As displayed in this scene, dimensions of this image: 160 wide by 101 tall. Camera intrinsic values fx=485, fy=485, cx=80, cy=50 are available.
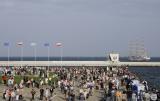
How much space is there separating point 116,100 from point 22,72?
2972cm

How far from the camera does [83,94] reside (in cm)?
4000

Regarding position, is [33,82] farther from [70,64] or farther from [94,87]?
[70,64]

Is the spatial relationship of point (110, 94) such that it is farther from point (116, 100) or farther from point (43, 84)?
point (43, 84)

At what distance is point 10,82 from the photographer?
156 ft

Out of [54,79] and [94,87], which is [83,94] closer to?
[94,87]

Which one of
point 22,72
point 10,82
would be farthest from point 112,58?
point 10,82

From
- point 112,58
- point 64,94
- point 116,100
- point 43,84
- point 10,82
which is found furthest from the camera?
point 112,58

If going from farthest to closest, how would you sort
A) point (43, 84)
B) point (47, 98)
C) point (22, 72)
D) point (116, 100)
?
point (22, 72), point (43, 84), point (47, 98), point (116, 100)

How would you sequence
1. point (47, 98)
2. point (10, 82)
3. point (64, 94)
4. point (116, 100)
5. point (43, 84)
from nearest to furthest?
1. point (116, 100)
2. point (47, 98)
3. point (64, 94)
4. point (10, 82)
5. point (43, 84)

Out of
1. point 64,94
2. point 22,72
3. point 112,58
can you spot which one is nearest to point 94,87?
point 64,94

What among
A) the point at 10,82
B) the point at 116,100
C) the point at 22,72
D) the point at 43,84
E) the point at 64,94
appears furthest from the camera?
the point at 22,72

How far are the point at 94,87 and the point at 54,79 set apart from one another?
23.3 feet

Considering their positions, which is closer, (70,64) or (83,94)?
(83,94)

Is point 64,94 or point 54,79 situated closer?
point 64,94
